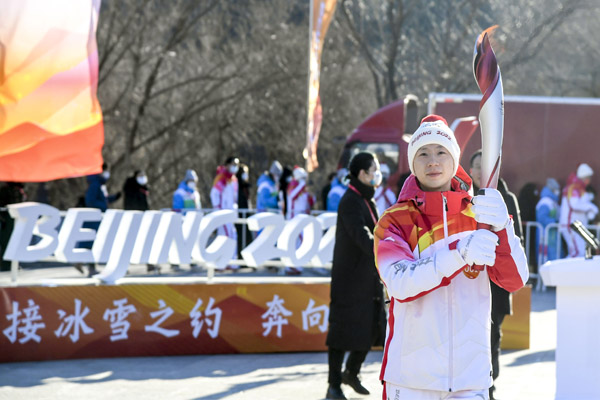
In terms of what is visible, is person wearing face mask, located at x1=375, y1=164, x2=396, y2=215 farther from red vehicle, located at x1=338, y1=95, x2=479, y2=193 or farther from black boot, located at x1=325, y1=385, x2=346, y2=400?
black boot, located at x1=325, y1=385, x2=346, y2=400

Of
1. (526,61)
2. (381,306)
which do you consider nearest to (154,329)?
(381,306)

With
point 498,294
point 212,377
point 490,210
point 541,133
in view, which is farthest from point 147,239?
point 541,133

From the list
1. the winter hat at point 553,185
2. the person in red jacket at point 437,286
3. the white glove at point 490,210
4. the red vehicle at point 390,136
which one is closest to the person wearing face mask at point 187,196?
the red vehicle at point 390,136

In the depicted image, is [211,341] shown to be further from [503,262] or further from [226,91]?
[226,91]

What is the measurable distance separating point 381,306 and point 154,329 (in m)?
2.75

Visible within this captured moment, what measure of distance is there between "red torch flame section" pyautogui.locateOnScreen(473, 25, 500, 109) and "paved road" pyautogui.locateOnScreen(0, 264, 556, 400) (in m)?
4.26

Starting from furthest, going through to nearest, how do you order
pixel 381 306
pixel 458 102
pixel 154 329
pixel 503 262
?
pixel 458 102 < pixel 154 329 < pixel 381 306 < pixel 503 262

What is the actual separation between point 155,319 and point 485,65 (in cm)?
607

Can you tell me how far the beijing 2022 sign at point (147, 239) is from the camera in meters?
9.26

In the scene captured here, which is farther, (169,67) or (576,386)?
(169,67)

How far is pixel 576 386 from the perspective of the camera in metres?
6.71

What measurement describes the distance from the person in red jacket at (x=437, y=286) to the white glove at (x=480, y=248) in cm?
13

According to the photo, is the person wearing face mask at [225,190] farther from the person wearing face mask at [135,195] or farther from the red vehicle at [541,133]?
the red vehicle at [541,133]

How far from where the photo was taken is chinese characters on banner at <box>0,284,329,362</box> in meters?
9.06
